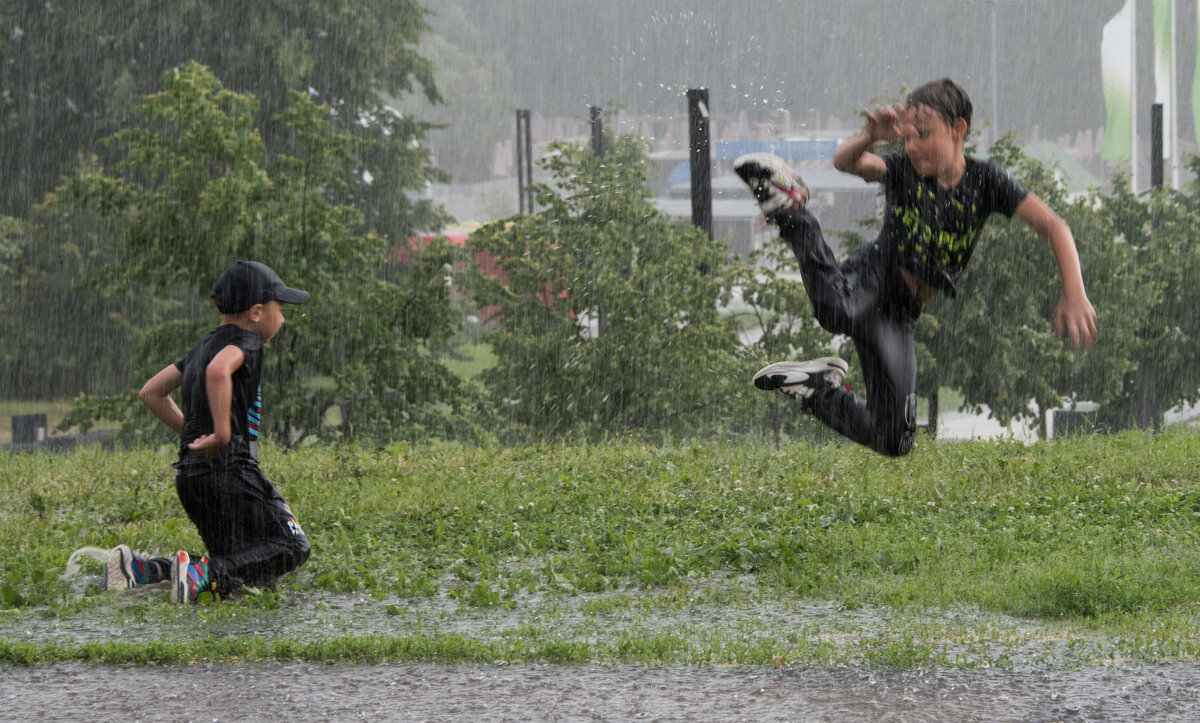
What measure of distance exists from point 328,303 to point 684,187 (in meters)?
72.5

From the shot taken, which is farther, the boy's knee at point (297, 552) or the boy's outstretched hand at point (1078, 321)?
the boy's knee at point (297, 552)

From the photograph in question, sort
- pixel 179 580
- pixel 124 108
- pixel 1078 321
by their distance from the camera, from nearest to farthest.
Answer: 1. pixel 1078 321
2. pixel 179 580
3. pixel 124 108

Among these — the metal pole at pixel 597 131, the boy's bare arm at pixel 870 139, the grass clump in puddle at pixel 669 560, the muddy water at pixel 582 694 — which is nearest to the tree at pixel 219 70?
the metal pole at pixel 597 131

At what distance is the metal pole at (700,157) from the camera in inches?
715

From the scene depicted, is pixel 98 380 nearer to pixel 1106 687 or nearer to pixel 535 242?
pixel 535 242

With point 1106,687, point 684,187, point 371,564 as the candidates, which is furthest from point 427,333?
point 684,187

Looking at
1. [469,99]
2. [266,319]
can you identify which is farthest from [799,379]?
[469,99]

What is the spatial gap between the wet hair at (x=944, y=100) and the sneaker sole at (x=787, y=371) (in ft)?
4.12

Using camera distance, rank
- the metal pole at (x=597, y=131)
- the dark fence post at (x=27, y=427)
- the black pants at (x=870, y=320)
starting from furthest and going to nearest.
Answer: the dark fence post at (x=27, y=427) → the metal pole at (x=597, y=131) → the black pants at (x=870, y=320)

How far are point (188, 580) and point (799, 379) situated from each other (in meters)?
3.17

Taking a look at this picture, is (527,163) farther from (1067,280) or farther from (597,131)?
(1067,280)

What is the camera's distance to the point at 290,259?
17703 millimetres

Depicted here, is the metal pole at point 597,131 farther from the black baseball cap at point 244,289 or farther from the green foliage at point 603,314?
the black baseball cap at point 244,289

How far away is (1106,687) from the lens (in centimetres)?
473
